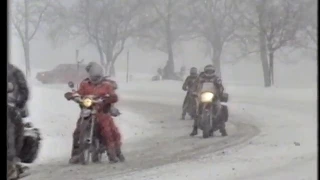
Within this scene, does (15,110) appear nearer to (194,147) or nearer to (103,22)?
(194,147)

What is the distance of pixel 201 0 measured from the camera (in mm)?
24328

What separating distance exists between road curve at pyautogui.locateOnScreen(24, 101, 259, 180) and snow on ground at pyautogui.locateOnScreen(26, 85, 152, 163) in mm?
387

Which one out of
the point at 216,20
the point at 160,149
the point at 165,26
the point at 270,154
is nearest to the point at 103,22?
the point at 165,26

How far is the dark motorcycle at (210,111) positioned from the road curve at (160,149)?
193 mm

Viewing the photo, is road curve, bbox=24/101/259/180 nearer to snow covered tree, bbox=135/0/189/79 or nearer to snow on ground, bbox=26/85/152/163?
snow on ground, bbox=26/85/152/163

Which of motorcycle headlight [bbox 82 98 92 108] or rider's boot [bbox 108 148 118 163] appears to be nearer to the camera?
motorcycle headlight [bbox 82 98 92 108]

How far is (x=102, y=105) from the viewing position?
8531 mm

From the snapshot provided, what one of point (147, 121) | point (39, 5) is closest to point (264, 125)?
point (147, 121)

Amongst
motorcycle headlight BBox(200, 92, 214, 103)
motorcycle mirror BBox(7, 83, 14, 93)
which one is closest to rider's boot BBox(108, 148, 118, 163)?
motorcycle mirror BBox(7, 83, 14, 93)

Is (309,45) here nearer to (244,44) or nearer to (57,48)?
(244,44)

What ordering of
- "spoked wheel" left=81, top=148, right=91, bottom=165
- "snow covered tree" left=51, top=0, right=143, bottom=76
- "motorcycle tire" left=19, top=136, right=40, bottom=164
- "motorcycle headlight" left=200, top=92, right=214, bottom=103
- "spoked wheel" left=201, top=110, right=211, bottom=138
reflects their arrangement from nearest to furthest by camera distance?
"motorcycle tire" left=19, top=136, right=40, bottom=164, "spoked wheel" left=81, top=148, right=91, bottom=165, "motorcycle headlight" left=200, top=92, right=214, bottom=103, "spoked wheel" left=201, top=110, right=211, bottom=138, "snow covered tree" left=51, top=0, right=143, bottom=76

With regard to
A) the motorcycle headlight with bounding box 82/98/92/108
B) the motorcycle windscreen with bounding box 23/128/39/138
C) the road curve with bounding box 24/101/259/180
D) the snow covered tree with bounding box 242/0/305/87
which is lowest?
the road curve with bounding box 24/101/259/180

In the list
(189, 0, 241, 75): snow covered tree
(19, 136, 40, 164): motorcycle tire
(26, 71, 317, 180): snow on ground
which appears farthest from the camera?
(189, 0, 241, 75): snow covered tree

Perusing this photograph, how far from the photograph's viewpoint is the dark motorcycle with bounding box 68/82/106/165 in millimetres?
8406
